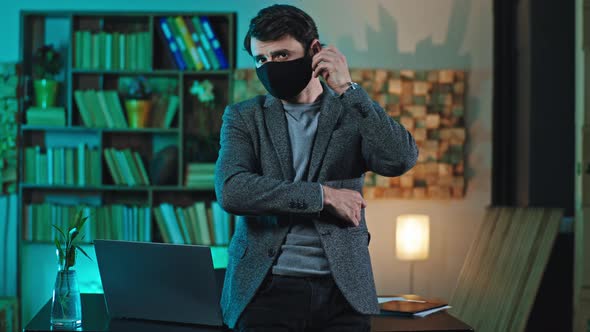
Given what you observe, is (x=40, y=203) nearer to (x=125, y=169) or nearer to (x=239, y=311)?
(x=125, y=169)

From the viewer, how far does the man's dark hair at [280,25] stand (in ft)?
6.55

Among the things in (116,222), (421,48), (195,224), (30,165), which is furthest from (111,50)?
(421,48)

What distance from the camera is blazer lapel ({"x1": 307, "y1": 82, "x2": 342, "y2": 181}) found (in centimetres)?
202

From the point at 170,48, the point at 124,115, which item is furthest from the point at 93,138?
the point at 170,48

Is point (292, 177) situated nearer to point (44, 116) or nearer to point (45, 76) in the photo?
point (44, 116)

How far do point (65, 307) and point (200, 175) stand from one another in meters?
3.27

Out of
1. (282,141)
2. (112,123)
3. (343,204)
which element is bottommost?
(343,204)

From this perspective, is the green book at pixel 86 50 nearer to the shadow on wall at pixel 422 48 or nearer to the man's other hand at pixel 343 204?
the shadow on wall at pixel 422 48

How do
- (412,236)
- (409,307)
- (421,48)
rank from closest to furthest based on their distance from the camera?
1. (409,307)
2. (412,236)
3. (421,48)

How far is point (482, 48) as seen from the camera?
18.1ft

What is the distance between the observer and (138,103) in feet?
17.6

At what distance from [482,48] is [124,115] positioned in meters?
2.41

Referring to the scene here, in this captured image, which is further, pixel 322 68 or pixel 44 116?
pixel 44 116

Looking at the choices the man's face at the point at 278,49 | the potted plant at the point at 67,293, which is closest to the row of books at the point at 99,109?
the potted plant at the point at 67,293
